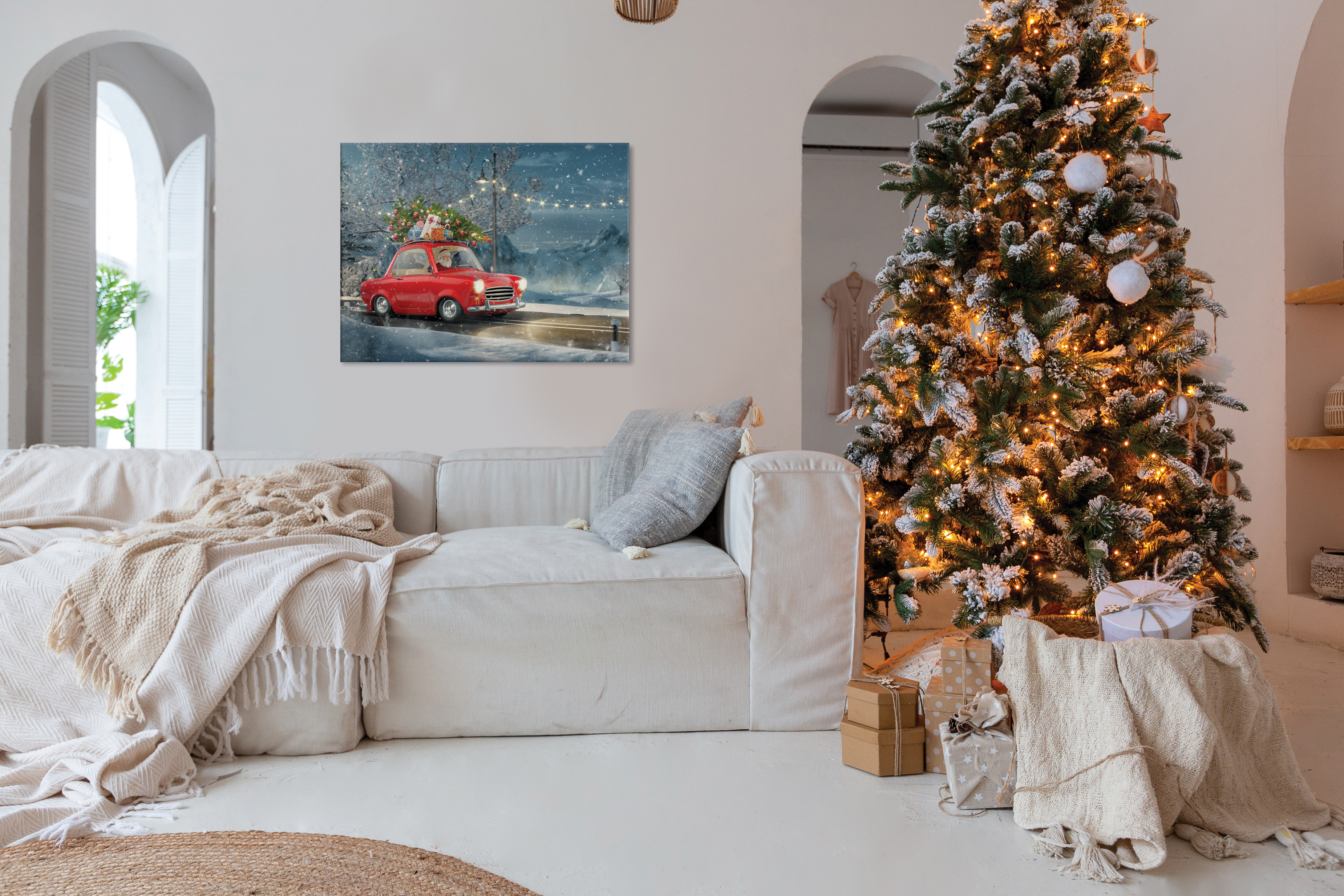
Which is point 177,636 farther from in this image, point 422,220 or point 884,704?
point 422,220

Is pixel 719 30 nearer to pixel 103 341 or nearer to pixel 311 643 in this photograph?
pixel 311 643

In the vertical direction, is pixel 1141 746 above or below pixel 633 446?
below

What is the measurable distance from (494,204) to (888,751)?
264cm

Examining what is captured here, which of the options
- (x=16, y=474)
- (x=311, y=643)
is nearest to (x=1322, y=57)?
(x=311, y=643)

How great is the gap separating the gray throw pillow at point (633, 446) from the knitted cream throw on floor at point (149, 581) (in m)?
0.61

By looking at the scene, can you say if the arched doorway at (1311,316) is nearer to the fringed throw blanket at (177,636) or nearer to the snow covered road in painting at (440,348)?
the snow covered road in painting at (440,348)

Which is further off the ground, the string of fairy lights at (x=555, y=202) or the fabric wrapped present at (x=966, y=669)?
the string of fairy lights at (x=555, y=202)

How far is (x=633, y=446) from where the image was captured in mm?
2463

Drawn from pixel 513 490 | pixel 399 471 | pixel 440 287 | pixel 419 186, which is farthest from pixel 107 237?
pixel 513 490

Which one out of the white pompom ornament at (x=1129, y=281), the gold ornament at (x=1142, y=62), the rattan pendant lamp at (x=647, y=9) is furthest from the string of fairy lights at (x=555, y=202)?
the white pompom ornament at (x=1129, y=281)

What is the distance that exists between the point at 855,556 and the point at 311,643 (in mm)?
1204

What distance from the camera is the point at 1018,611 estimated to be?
180cm

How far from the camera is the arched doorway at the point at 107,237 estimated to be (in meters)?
3.49

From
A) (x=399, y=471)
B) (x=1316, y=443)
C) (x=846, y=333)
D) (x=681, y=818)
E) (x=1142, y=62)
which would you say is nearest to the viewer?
(x=681, y=818)
